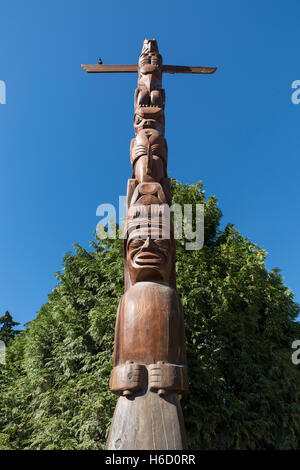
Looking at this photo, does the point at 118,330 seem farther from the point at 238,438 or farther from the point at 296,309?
the point at 296,309

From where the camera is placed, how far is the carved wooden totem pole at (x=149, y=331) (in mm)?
3492

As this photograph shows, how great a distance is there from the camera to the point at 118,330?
4.43 m

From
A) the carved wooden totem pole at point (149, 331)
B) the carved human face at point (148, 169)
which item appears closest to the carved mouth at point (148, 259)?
the carved wooden totem pole at point (149, 331)

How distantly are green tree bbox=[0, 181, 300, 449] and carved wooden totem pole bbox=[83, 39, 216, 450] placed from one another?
4.07 m

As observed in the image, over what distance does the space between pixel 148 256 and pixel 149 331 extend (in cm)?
108

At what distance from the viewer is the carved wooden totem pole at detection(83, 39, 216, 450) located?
3.49 meters

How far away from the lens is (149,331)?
4.08 m

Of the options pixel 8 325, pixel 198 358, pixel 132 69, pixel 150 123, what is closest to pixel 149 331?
pixel 150 123

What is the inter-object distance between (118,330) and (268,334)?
6170 millimetres

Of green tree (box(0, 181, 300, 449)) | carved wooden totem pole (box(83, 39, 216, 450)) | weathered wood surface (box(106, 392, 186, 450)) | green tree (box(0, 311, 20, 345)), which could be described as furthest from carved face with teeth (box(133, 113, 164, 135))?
green tree (box(0, 311, 20, 345))

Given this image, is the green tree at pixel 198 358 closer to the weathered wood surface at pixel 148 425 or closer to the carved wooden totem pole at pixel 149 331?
the carved wooden totem pole at pixel 149 331
